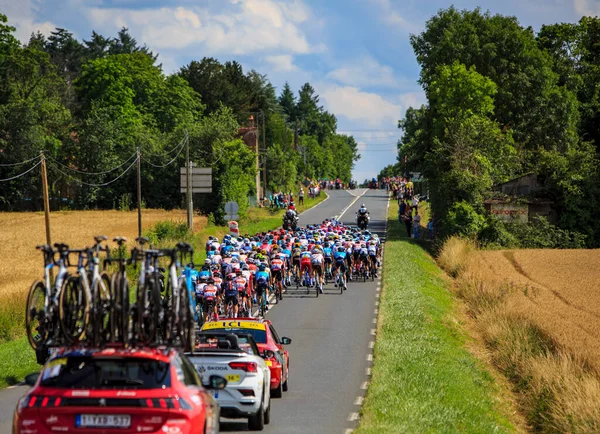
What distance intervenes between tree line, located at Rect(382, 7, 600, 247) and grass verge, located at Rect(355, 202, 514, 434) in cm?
2217

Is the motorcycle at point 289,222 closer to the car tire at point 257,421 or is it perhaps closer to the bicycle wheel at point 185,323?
the car tire at point 257,421

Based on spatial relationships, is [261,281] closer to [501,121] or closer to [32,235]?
[32,235]

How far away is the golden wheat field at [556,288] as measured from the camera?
27.3 metres

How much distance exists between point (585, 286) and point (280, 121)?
362 ft

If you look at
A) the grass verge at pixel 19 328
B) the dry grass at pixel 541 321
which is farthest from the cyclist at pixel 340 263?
the grass verge at pixel 19 328

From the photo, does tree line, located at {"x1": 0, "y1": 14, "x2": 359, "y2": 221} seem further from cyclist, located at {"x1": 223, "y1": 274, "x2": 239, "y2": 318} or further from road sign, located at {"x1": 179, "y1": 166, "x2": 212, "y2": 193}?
cyclist, located at {"x1": 223, "y1": 274, "x2": 239, "y2": 318}

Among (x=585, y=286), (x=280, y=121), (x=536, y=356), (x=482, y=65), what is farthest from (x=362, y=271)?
(x=280, y=121)

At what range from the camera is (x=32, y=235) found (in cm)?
5838

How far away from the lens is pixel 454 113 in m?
67.0

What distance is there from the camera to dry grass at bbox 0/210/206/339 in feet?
97.2

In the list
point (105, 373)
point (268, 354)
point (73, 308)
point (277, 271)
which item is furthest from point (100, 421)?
point (277, 271)

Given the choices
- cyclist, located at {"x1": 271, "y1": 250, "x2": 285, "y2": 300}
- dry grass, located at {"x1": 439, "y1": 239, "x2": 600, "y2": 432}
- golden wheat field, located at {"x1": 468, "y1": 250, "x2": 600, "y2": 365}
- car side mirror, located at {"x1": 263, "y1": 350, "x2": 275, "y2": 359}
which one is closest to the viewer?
car side mirror, located at {"x1": 263, "y1": 350, "x2": 275, "y2": 359}

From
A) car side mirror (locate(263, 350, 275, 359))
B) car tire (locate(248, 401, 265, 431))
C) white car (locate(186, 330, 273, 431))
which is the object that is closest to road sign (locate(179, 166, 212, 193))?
car side mirror (locate(263, 350, 275, 359))

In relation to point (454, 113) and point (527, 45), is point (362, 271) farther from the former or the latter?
point (527, 45)
